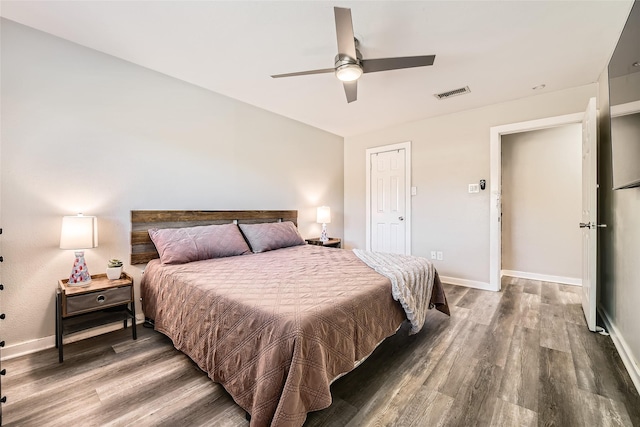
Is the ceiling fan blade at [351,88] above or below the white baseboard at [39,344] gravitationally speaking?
above

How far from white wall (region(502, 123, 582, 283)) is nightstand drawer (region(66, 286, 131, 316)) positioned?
517cm

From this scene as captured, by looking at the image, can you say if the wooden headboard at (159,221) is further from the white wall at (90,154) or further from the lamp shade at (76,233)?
the lamp shade at (76,233)

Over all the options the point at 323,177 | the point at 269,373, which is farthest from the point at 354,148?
the point at 269,373

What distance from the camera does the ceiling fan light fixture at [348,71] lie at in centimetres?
212

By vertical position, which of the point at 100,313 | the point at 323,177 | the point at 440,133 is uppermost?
the point at 440,133

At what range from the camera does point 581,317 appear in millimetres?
2705

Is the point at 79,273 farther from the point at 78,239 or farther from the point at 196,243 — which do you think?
the point at 196,243

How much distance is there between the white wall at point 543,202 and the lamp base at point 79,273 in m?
5.44

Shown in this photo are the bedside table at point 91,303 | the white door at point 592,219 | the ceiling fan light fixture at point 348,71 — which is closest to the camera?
the bedside table at point 91,303

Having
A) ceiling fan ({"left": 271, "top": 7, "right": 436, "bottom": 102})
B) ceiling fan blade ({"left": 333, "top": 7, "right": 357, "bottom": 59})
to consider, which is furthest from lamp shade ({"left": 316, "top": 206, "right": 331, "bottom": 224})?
ceiling fan blade ({"left": 333, "top": 7, "right": 357, "bottom": 59})

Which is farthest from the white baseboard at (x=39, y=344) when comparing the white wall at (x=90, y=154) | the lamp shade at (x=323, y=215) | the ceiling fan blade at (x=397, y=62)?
the ceiling fan blade at (x=397, y=62)

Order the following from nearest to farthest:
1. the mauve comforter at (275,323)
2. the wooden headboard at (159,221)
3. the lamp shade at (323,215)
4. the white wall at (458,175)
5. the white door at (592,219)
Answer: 1. the mauve comforter at (275,323)
2. the white door at (592,219)
3. the wooden headboard at (159,221)
4. the white wall at (458,175)
5. the lamp shade at (323,215)

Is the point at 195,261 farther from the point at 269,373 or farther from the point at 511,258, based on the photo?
the point at 511,258

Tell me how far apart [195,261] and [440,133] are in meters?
3.76
